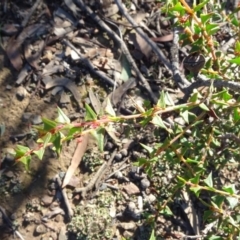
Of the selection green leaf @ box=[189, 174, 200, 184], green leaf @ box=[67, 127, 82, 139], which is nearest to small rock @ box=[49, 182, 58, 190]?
green leaf @ box=[189, 174, 200, 184]

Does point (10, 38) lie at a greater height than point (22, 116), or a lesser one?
greater

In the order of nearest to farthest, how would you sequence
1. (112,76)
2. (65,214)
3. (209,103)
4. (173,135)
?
(209,103), (173,135), (65,214), (112,76)

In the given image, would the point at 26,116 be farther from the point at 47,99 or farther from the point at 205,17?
the point at 205,17

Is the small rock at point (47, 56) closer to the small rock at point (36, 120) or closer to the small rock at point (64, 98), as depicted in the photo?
the small rock at point (64, 98)

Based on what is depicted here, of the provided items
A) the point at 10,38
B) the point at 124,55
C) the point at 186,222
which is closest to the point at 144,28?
the point at 124,55

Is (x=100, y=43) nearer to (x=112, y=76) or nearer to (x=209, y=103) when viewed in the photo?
(x=112, y=76)

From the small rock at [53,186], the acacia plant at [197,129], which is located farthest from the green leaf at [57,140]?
the small rock at [53,186]

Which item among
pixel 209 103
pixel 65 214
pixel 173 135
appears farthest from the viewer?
pixel 65 214
